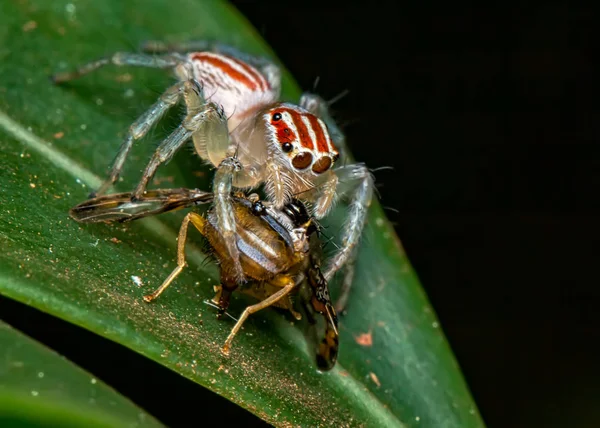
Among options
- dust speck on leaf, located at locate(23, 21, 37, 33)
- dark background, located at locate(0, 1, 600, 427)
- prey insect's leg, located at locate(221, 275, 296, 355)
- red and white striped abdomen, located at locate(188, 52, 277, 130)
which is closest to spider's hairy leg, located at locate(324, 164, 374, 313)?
prey insect's leg, located at locate(221, 275, 296, 355)

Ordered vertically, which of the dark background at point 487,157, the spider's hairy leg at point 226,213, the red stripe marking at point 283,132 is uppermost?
the spider's hairy leg at point 226,213

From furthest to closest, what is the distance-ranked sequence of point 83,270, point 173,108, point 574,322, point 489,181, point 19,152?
1. point 489,181
2. point 574,322
3. point 173,108
4. point 19,152
5. point 83,270

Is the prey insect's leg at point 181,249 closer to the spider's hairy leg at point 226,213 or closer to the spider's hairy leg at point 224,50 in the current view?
the spider's hairy leg at point 226,213

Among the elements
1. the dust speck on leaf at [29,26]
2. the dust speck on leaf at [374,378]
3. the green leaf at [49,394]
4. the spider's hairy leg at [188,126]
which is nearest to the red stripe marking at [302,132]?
the spider's hairy leg at [188,126]

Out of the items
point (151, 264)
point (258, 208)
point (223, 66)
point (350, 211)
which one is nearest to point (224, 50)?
point (223, 66)

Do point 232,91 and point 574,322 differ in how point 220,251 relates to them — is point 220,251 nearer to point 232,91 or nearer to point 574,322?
point 232,91

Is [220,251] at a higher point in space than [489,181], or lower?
higher

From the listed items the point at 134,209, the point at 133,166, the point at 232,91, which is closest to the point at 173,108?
the point at 133,166

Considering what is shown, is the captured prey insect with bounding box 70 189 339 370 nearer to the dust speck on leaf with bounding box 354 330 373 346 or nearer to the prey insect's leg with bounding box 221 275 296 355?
the prey insect's leg with bounding box 221 275 296 355
